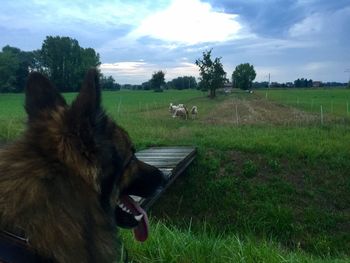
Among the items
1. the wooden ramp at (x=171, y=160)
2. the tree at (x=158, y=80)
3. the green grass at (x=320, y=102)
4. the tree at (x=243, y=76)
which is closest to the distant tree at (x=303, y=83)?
the tree at (x=243, y=76)

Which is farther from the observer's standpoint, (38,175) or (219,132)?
(219,132)

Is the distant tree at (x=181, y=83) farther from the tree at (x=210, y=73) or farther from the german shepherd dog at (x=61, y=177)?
the german shepherd dog at (x=61, y=177)

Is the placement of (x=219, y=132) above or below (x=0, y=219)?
below

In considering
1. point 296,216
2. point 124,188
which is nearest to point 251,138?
point 296,216

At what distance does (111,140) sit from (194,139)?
11.6 metres

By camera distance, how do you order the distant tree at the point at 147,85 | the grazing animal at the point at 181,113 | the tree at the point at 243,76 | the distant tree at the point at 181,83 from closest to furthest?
the grazing animal at the point at 181,113
the tree at the point at 243,76
the distant tree at the point at 147,85
the distant tree at the point at 181,83

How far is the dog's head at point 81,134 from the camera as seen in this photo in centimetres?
202

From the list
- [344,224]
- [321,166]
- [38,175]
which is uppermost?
[38,175]

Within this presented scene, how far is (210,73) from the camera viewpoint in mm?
48594

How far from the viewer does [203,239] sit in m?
4.26

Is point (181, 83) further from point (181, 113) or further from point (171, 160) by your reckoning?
point (171, 160)

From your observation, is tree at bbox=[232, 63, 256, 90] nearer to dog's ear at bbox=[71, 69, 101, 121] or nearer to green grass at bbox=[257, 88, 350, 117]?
green grass at bbox=[257, 88, 350, 117]

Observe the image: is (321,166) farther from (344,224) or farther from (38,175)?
(38,175)

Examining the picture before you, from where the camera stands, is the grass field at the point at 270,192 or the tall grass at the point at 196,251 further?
the grass field at the point at 270,192
